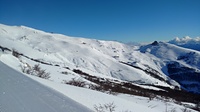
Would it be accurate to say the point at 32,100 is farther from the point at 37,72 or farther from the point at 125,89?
the point at 125,89

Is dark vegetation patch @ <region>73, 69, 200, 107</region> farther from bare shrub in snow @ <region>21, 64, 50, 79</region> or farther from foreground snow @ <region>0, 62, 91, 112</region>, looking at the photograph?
foreground snow @ <region>0, 62, 91, 112</region>

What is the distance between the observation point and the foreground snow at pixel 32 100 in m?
7.61

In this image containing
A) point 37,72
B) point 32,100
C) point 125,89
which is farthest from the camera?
point 125,89

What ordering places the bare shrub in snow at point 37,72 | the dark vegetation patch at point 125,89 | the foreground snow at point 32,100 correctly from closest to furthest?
1. the foreground snow at point 32,100
2. the bare shrub in snow at point 37,72
3. the dark vegetation patch at point 125,89

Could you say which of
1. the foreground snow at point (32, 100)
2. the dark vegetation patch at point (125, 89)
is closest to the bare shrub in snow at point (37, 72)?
the dark vegetation patch at point (125, 89)

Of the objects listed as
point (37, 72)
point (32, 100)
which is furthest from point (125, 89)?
point (32, 100)

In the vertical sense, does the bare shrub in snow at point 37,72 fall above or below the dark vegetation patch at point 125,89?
above

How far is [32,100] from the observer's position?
8719mm

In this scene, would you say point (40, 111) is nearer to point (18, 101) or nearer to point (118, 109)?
point (18, 101)

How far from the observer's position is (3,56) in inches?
A: 1060

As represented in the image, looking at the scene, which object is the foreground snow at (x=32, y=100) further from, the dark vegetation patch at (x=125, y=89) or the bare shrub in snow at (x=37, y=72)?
the dark vegetation patch at (x=125, y=89)

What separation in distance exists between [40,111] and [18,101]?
1.61 metres

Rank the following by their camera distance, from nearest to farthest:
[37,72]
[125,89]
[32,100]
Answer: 1. [32,100]
2. [37,72]
3. [125,89]

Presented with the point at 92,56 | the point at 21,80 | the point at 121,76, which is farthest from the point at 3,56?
the point at 92,56
